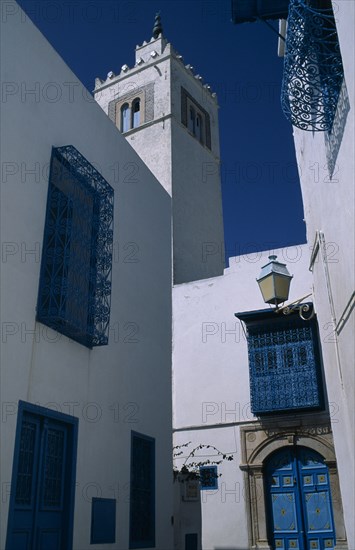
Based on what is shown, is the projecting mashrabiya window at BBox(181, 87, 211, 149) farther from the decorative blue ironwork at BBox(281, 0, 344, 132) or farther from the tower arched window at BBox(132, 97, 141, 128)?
the decorative blue ironwork at BBox(281, 0, 344, 132)

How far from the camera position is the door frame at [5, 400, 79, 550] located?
507 cm

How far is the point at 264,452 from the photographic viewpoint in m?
10.8

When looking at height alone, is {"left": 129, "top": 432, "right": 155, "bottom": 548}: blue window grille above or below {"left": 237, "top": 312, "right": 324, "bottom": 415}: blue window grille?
below

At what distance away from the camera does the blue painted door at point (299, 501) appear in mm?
9891

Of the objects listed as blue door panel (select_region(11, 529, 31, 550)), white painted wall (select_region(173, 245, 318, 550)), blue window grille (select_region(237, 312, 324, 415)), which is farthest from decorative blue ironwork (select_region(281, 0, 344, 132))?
white painted wall (select_region(173, 245, 318, 550))

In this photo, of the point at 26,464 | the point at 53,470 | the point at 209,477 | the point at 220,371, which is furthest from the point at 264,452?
the point at 26,464

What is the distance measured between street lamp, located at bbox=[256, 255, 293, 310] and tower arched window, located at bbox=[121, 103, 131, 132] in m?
12.7

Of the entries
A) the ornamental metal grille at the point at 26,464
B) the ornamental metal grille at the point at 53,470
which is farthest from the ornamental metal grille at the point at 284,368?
the ornamental metal grille at the point at 26,464

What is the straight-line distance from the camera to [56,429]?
599 cm

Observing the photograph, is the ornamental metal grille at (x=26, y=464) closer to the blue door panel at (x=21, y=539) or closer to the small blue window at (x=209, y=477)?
the blue door panel at (x=21, y=539)

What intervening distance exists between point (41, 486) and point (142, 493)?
7.00ft

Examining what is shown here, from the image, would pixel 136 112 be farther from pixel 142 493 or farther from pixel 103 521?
pixel 103 521

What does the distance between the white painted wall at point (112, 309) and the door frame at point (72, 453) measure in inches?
2.6

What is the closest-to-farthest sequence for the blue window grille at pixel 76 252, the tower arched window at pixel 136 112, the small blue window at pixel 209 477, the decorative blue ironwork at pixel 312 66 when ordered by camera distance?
the decorative blue ironwork at pixel 312 66 → the blue window grille at pixel 76 252 → the small blue window at pixel 209 477 → the tower arched window at pixel 136 112
